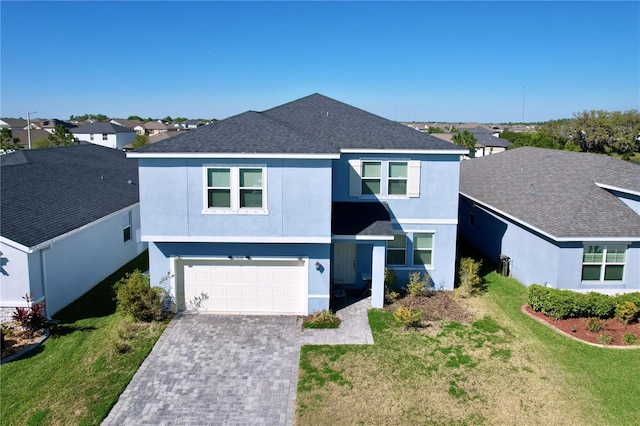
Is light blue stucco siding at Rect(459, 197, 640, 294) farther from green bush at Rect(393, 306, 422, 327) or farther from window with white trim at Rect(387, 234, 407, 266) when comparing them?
green bush at Rect(393, 306, 422, 327)

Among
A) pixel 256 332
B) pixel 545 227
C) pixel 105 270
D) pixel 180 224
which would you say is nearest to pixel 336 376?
pixel 256 332

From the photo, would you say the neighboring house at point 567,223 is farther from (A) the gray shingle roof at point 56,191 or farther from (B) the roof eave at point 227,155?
(A) the gray shingle roof at point 56,191

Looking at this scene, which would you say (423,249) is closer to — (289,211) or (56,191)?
(289,211)

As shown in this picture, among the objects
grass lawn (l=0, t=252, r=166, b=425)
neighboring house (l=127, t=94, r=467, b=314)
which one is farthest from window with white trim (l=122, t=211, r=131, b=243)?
neighboring house (l=127, t=94, r=467, b=314)

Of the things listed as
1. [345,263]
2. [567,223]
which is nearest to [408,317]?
[345,263]

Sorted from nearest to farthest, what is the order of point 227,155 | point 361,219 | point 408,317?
point 227,155
point 408,317
point 361,219

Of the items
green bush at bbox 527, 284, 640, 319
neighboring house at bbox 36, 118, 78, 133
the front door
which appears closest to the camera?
green bush at bbox 527, 284, 640, 319

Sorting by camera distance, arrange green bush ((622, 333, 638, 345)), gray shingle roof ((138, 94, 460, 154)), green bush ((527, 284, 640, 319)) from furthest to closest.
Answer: green bush ((527, 284, 640, 319)), gray shingle roof ((138, 94, 460, 154)), green bush ((622, 333, 638, 345))

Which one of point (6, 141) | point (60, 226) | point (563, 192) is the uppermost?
point (6, 141)
